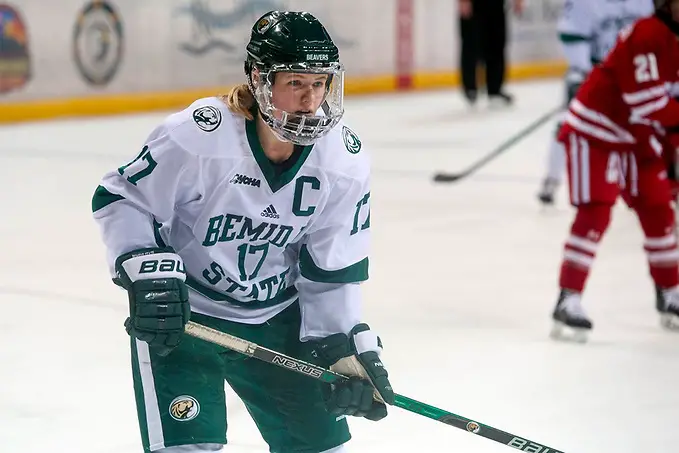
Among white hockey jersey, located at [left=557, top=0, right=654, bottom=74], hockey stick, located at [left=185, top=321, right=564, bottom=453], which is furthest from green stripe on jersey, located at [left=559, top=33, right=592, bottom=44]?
hockey stick, located at [left=185, top=321, right=564, bottom=453]

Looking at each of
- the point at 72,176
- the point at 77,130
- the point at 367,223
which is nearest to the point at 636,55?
the point at 367,223

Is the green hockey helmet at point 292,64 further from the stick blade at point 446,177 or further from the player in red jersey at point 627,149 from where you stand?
the stick blade at point 446,177

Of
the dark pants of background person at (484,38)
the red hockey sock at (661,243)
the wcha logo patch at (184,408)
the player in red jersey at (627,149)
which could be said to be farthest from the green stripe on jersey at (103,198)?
the dark pants of background person at (484,38)

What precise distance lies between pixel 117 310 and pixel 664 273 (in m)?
1.60

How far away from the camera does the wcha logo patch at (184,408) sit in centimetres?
186

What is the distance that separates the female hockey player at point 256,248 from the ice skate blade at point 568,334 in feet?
4.97

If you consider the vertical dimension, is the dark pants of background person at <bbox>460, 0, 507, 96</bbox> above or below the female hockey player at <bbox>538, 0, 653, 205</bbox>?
below

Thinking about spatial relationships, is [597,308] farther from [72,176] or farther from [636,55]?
[72,176]

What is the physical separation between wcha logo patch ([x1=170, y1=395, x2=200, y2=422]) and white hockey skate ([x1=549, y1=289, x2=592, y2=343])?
1696 mm

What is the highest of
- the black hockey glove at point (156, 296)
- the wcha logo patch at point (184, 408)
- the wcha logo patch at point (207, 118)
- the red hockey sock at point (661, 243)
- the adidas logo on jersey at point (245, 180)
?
the wcha logo patch at point (207, 118)

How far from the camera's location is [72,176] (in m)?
6.01

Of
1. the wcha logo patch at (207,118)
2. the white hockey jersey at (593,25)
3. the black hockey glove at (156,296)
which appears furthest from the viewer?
the white hockey jersey at (593,25)

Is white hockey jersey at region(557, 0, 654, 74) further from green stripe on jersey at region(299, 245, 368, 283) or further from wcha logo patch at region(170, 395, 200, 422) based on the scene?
wcha logo patch at region(170, 395, 200, 422)

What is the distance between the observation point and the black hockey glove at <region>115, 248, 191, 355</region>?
175cm
